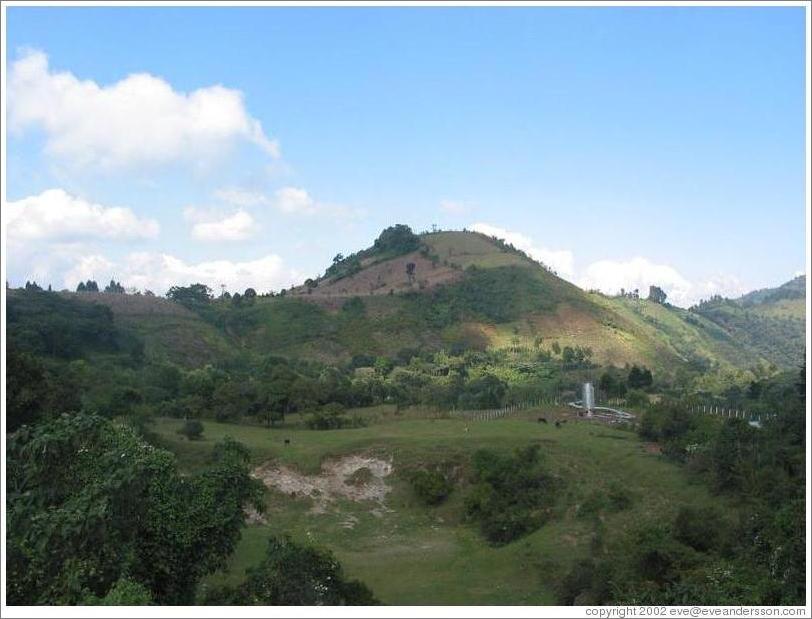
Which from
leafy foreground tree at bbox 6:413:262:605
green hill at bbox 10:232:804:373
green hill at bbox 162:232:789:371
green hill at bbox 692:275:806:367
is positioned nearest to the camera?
Result: leafy foreground tree at bbox 6:413:262:605

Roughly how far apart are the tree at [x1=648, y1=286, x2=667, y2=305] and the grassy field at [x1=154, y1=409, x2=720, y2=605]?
90285 millimetres

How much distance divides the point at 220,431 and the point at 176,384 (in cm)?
1093

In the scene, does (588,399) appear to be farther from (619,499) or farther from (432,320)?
(432,320)

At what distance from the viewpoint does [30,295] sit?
57406 mm

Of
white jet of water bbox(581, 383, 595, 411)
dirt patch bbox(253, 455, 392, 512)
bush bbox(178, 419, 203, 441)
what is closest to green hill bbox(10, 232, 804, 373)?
white jet of water bbox(581, 383, 595, 411)

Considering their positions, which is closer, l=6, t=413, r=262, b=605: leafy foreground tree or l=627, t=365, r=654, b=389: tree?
l=6, t=413, r=262, b=605: leafy foreground tree

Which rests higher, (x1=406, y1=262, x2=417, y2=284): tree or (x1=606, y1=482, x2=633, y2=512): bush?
(x1=406, y1=262, x2=417, y2=284): tree

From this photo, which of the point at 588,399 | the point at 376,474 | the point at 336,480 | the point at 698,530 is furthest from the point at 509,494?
the point at 588,399

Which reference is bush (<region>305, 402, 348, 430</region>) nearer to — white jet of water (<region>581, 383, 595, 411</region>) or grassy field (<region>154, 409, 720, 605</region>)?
grassy field (<region>154, 409, 720, 605</region>)

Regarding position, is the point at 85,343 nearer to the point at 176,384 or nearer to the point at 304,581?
the point at 176,384

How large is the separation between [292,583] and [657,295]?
373 ft

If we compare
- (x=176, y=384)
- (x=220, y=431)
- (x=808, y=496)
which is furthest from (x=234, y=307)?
(x=808, y=496)

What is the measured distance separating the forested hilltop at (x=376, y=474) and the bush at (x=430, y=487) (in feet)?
0.17

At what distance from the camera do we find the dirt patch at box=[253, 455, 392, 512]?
24.2 metres
